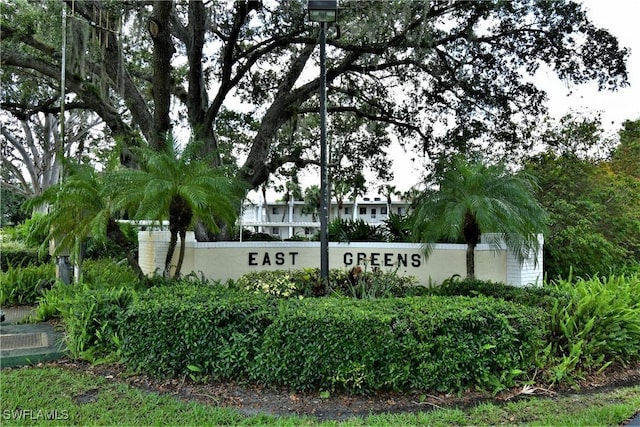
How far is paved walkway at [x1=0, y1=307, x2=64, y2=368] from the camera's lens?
5.39 metres

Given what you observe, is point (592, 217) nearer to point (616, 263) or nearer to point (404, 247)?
point (616, 263)

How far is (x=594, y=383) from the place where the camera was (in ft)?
16.9

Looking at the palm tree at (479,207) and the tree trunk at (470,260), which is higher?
the palm tree at (479,207)

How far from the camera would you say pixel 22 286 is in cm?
911

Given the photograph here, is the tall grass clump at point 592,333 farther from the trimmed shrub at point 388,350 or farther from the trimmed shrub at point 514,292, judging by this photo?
the trimmed shrub at point 388,350

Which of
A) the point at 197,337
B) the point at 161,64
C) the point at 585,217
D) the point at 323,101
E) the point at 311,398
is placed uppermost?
the point at 161,64

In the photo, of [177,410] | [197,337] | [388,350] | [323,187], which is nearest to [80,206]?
[197,337]

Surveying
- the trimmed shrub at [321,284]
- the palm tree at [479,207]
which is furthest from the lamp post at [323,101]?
the palm tree at [479,207]

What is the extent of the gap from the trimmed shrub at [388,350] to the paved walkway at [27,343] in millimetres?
2783

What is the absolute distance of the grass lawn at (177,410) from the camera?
3.93m

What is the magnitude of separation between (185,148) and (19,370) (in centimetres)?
381

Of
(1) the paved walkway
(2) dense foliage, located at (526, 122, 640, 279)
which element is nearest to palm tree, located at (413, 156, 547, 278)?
(2) dense foliage, located at (526, 122, 640, 279)

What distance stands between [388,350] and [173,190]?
4.15 meters

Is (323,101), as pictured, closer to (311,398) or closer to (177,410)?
(311,398)
